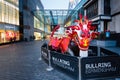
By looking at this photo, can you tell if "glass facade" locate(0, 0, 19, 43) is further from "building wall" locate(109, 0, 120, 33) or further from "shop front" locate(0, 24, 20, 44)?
"building wall" locate(109, 0, 120, 33)

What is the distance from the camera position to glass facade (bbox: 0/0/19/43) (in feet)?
135

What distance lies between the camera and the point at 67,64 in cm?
735

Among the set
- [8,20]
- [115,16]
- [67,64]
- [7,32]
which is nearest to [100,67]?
[67,64]

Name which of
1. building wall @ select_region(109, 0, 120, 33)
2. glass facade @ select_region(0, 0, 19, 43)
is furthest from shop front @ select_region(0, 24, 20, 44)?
building wall @ select_region(109, 0, 120, 33)

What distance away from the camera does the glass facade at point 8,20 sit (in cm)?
4106

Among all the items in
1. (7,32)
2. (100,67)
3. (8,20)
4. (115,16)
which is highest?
(8,20)

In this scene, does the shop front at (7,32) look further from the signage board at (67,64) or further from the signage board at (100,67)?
the signage board at (100,67)

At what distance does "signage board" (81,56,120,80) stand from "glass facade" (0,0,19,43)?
3459 cm

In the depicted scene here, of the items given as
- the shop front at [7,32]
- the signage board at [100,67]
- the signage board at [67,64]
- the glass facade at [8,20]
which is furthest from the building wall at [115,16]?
the signage board at [100,67]

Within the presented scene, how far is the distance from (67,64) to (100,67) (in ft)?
3.52

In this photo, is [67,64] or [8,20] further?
[8,20]

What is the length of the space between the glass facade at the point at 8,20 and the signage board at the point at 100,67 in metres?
34.6

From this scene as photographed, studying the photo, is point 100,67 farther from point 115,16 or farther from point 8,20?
point 8,20

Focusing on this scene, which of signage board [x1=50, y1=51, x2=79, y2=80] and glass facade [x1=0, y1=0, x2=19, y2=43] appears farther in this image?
glass facade [x1=0, y1=0, x2=19, y2=43]
